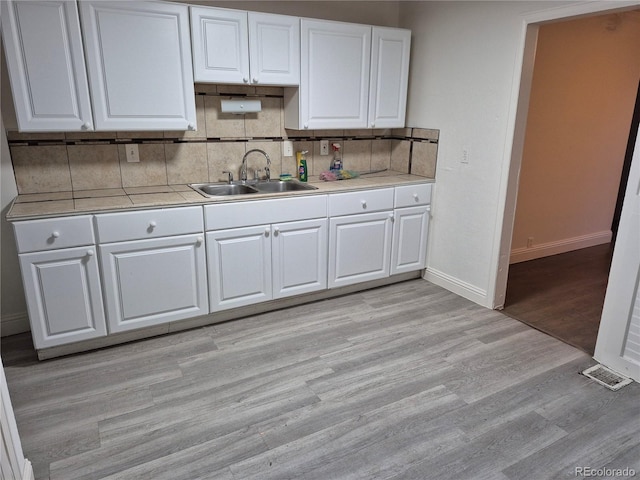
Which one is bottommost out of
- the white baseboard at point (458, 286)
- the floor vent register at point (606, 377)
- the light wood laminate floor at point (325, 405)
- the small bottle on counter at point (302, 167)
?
the light wood laminate floor at point (325, 405)

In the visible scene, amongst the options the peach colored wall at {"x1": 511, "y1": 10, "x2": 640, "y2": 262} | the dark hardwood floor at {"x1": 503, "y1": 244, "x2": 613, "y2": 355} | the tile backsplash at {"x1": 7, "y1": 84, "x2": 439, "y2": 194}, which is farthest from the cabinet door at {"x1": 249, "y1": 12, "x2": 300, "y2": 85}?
the dark hardwood floor at {"x1": 503, "y1": 244, "x2": 613, "y2": 355}

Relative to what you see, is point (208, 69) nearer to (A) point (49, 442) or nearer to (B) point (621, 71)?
(A) point (49, 442)

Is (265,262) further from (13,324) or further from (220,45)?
(13,324)

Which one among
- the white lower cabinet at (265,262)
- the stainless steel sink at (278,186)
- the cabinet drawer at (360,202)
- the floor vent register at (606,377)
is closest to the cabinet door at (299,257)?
the white lower cabinet at (265,262)

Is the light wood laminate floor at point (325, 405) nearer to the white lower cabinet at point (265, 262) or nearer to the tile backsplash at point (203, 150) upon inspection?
the white lower cabinet at point (265, 262)

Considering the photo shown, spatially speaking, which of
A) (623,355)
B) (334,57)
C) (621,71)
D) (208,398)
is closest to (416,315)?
(623,355)

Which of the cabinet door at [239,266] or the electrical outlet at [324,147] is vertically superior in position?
the electrical outlet at [324,147]

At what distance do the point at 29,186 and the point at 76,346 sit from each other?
1.05m

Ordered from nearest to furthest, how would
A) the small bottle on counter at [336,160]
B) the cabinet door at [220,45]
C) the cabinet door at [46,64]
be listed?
the cabinet door at [46,64] → the cabinet door at [220,45] → the small bottle on counter at [336,160]

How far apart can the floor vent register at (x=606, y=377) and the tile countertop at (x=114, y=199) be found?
1882 mm

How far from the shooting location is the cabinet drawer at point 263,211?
9.39ft

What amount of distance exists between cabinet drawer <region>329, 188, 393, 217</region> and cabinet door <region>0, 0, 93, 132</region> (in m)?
1.69

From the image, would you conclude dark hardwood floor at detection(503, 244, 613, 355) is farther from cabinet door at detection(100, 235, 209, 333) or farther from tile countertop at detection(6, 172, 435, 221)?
cabinet door at detection(100, 235, 209, 333)

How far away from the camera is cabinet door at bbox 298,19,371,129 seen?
320 cm
